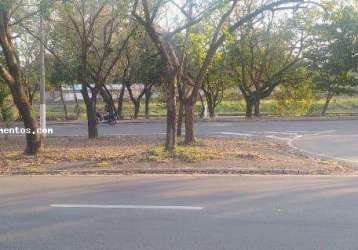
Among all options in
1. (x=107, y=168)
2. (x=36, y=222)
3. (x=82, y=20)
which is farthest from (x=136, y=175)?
(x=82, y=20)

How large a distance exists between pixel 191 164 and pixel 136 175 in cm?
Result: 165

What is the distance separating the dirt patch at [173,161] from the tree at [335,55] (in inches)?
650

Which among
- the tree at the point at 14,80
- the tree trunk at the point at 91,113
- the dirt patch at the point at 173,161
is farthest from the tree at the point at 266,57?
the tree at the point at 14,80

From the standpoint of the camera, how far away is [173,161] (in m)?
13.3

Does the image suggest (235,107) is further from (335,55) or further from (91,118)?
(91,118)

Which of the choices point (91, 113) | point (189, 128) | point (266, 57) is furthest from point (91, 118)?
point (266, 57)

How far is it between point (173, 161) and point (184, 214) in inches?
225

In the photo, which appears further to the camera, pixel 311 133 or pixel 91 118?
pixel 311 133

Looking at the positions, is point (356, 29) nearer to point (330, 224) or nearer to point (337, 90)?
point (337, 90)

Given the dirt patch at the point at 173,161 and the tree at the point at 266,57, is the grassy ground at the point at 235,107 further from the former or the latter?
the dirt patch at the point at 173,161

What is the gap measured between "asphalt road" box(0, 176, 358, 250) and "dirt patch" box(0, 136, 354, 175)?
1083 mm

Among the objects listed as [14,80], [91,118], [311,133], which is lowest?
[311,133]

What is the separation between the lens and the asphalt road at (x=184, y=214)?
619 centimetres

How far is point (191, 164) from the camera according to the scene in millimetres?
12867
